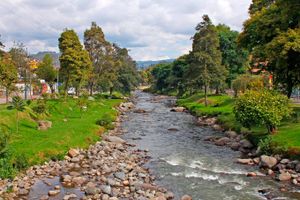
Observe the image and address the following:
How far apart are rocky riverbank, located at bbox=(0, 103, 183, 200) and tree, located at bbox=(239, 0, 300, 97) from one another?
21089 mm

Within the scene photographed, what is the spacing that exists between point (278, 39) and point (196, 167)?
67.7ft

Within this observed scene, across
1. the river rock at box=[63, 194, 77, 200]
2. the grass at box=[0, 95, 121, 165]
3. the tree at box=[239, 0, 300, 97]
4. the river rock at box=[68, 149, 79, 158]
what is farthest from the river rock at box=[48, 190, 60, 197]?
the tree at box=[239, 0, 300, 97]

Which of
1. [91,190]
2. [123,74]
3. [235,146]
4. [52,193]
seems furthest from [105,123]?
[123,74]

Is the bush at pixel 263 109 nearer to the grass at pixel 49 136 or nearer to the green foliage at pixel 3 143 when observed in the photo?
the grass at pixel 49 136

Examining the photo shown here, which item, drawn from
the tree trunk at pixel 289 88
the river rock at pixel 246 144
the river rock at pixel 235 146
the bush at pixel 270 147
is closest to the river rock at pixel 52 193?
the bush at pixel 270 147

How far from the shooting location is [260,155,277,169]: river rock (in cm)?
3591

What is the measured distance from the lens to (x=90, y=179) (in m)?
32.1

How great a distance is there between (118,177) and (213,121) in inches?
1377

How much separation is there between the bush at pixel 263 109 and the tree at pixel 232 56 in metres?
57.4

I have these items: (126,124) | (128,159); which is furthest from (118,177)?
(126,124)

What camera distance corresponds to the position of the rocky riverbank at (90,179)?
27.9 metres

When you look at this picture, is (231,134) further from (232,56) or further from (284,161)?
(232,56)

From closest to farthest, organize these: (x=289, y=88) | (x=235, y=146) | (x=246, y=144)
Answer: (x=246, y=144)
(x=235, y=146)
(x=289, y=88)

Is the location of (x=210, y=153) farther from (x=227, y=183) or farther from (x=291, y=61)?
(x=291, y=61)
